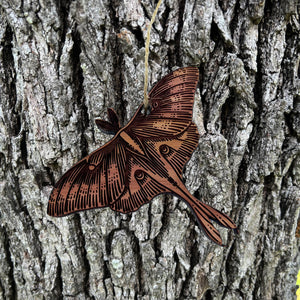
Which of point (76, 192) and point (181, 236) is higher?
point (76, 192)

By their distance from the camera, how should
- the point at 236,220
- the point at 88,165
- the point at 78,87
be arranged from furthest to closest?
the point at 236,220 → the point at 78,87 → the point at 88,165

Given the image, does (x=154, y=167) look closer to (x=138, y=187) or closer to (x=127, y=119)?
(x=138, y=187)

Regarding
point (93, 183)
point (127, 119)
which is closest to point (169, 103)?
point (127, 119)

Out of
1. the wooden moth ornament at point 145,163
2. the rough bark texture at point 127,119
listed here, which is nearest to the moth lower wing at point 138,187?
the wooden moth ornament at point 145,163

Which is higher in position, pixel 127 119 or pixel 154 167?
pixel 127 119

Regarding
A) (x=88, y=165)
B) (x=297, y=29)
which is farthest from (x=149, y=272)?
(x=297, y=29)

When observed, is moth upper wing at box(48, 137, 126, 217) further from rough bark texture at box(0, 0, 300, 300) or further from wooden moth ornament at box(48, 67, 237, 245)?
rough bark texture at box(0, 0, 300, 300)

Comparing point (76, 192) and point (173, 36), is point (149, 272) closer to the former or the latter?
point (76, 192)
